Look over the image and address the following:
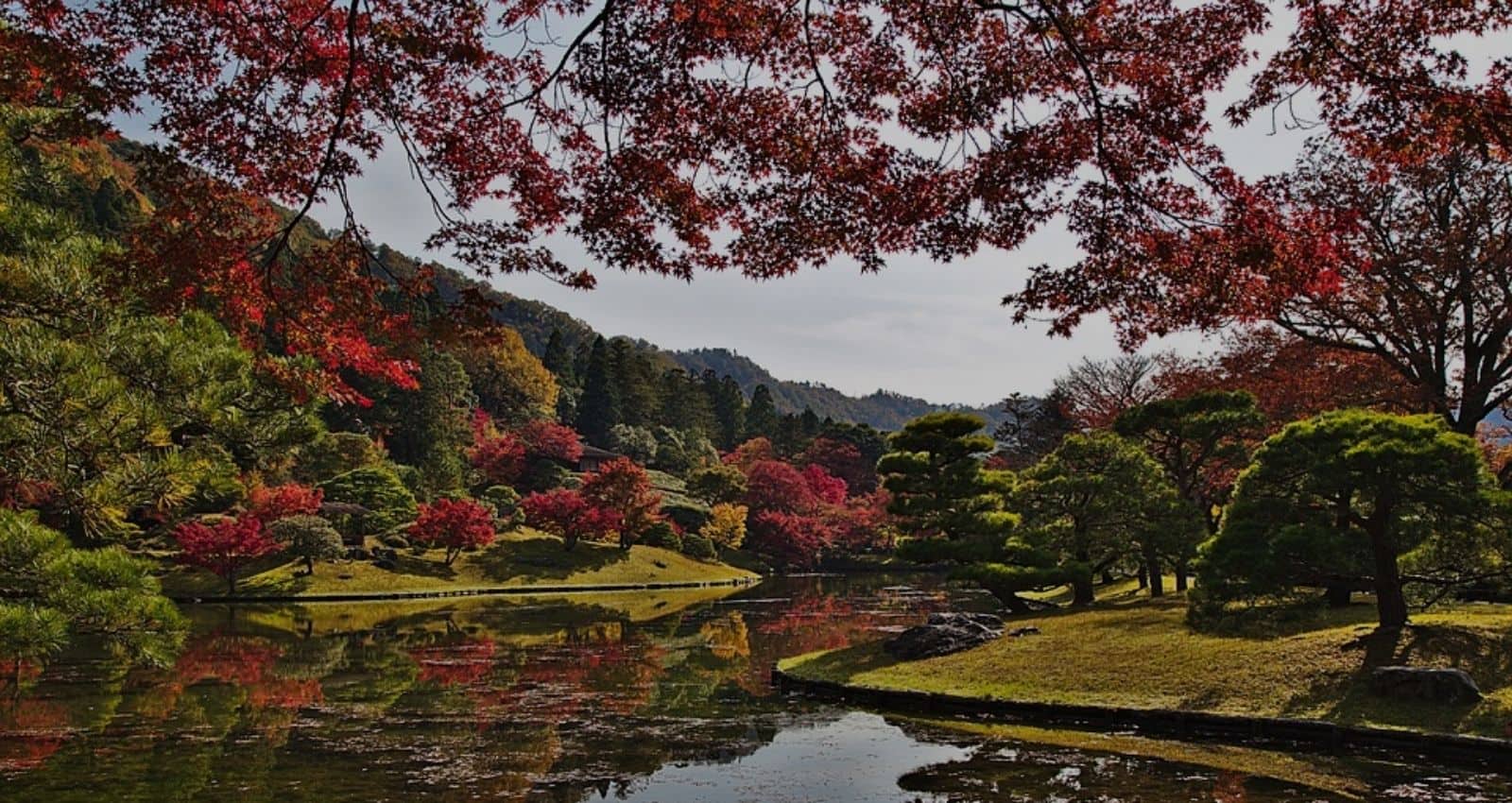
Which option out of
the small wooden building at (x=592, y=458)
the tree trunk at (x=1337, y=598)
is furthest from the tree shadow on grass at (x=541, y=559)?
the tree trunk at (x=1337, y=598)

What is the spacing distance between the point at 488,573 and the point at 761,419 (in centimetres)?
4139

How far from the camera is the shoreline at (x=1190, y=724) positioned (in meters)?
9.12

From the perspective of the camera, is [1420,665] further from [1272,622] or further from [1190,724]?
[1190,724]

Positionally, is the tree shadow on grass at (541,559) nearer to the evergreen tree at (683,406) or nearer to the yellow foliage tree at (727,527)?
the yellow foliage tree at (727,527)

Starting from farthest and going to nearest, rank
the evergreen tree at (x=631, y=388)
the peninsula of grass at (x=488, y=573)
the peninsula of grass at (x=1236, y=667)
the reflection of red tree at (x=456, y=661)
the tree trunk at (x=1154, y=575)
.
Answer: the evergreen tree at (x=631, y=388), the peninsula of grass at (x=488, y=573), the tree trunk at (x=1154, y=575), the reflection of red tree at (x=456, y=661), the peninsula of grass at (x=1236, y=667)

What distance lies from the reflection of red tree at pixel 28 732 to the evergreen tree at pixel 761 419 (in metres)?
64.2

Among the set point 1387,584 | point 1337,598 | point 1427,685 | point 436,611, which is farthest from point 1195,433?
point 436,611

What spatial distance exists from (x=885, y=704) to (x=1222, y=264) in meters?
8.75

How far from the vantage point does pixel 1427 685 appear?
10.0 m

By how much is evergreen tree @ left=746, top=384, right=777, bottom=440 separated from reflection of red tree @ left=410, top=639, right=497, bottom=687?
56.1m

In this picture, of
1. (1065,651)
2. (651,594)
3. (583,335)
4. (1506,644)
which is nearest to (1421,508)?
(1506,644)

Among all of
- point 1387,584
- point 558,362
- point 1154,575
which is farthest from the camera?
point 558,362

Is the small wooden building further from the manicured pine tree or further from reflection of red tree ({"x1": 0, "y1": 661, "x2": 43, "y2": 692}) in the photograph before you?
reflection of red tree ({"x1": 0, "y1": 661, "x2": 43, "y2": 692})

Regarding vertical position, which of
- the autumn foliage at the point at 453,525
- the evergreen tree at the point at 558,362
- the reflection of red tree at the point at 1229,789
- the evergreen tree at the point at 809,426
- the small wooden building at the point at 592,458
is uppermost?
the evergreen tree at the point at 558,362
